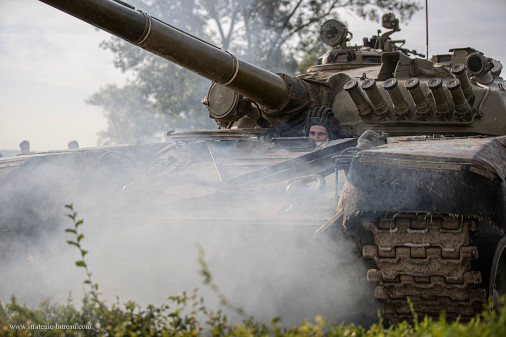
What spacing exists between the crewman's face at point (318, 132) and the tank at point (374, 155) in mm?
402

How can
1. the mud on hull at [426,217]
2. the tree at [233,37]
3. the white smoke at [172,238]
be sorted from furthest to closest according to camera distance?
the tree at [233,37] < the white smoke at [172,238] < the mud on hull at [426,217]

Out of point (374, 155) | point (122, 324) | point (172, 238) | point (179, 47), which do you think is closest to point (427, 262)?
point (374, 155)

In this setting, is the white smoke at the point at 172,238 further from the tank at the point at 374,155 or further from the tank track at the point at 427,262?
the tank track at the point at 427,262

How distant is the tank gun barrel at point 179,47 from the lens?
5016 mm

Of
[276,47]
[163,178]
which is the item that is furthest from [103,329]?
[276,47]

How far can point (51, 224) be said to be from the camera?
6.21 metres

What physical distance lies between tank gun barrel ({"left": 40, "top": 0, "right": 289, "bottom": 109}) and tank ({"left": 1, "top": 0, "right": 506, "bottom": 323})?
0.4 inches

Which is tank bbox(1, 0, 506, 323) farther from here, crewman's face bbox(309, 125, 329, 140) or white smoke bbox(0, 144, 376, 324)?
crewman's face bbox(309, 125, 329, 140)

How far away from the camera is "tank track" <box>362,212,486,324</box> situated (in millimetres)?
3984

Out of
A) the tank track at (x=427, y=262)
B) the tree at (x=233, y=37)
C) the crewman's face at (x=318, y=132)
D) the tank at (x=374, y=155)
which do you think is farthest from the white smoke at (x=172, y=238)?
the tree at (x=233, y=37)

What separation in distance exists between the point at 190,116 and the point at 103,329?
26.1 meters

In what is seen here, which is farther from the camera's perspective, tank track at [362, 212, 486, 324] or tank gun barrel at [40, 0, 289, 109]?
tank gun barrel at [40, 0, 289, 109]

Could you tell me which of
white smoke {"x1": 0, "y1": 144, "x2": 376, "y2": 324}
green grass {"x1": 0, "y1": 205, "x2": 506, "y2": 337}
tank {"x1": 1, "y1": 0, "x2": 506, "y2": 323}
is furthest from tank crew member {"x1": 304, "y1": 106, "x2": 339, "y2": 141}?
green grass {"x1": 0, "y1": 205, "x2": 506, "y2": 337}

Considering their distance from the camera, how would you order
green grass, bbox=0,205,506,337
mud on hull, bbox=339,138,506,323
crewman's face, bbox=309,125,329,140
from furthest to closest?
1. crewman's face, bbox=309,125,329,140
2. mud on hull, bbox=339,138,506,323
3. green grass, bbox=0,205,506,337
